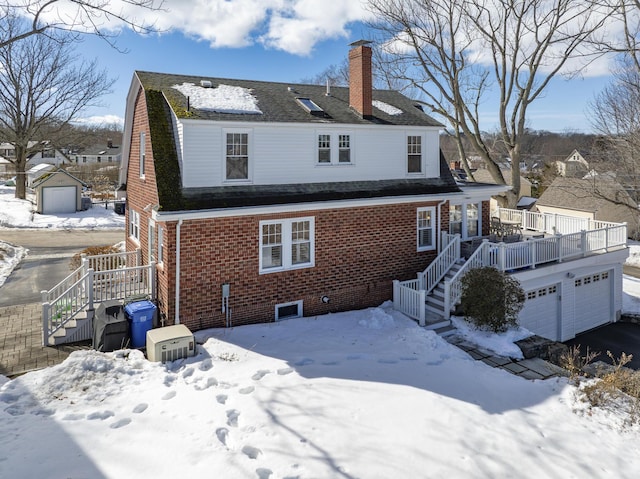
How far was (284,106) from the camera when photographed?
14195 mm

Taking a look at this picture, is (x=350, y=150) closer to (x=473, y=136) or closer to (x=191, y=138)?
(x=191, y=138)

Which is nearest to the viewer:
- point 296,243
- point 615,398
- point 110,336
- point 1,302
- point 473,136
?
point 615,398

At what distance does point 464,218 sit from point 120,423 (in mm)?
14165

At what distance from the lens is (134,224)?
1652 cm

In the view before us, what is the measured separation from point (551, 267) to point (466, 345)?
6.07 metres

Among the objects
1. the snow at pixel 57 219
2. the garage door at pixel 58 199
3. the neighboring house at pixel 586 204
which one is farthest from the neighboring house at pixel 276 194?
the garage door at pixel 58 199

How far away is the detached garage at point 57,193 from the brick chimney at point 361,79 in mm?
32827

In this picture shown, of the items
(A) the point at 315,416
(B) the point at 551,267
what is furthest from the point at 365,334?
(B) the point at 551,267

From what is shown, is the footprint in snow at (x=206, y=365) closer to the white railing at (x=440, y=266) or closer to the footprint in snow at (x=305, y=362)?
the footprint in snow at (x=305, y=362)

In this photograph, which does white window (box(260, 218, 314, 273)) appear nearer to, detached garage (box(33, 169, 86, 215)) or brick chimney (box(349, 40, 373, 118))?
brick chimney (box(349, 40, 373, 118))


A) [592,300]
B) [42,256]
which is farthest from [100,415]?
[42,256]

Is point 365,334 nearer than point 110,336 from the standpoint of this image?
No

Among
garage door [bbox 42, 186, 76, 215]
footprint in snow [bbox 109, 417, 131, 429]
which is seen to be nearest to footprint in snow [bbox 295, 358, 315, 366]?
footprint in snow [bbox 109, 417, 131, 429]

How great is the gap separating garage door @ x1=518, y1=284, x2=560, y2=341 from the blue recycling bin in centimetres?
1220
